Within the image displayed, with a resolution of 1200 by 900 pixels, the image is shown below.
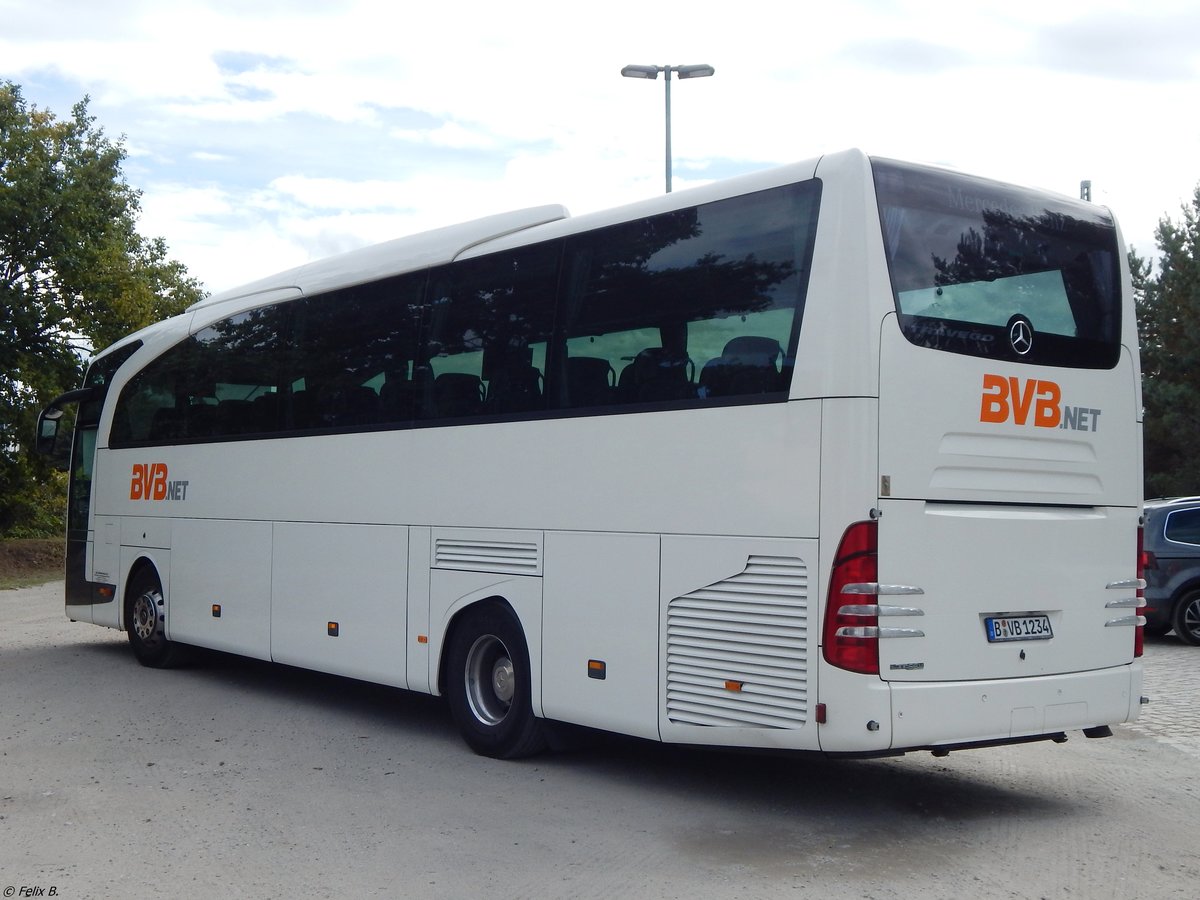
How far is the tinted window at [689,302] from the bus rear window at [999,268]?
554 mm

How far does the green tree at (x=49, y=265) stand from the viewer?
29938 mm

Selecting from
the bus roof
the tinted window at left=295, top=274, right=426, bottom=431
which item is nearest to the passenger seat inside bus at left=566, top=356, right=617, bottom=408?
the bus roof

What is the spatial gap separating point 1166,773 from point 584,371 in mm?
4690

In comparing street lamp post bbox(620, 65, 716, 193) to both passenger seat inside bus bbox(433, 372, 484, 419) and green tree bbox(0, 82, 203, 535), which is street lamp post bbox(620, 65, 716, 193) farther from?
passenger seat inside bus bbox(433, 372, 484, 419)

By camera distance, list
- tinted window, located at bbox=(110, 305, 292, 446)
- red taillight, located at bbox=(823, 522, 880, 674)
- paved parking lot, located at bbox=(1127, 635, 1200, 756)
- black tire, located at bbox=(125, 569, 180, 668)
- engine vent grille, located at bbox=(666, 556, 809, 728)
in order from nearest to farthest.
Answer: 1. red taillight, located at bbox=(823, 522, 880, 674)
2. engine vent grille, located at bbox=(666, 556, 809, 728)
3. paved parking lot, located at bbox=(1127, 635, 1200, 756)
4. tinted window, located at bbox=(110, 305, 292, 446)
5. black tire, located at bbox=(125, 569, 180, 668)

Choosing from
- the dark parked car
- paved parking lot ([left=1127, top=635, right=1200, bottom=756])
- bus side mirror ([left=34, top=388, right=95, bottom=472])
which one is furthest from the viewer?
the dark parked car

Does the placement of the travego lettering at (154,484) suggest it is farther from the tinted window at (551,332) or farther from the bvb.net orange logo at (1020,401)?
the bvb.net orange logo at (1020,401)

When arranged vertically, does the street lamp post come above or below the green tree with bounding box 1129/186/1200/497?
above

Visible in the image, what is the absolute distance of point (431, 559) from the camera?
32.6 ft

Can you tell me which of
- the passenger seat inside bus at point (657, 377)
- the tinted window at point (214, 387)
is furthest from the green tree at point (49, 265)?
the passenger seat inside bus at point (657, 377)

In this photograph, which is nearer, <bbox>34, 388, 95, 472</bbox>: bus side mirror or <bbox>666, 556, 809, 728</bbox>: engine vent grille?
<bbox>666, 556, 809, 728</bbox>: engine vent grille

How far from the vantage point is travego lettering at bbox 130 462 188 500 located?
542 inches

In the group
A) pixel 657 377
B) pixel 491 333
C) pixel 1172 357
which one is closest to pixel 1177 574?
pixel 491 333

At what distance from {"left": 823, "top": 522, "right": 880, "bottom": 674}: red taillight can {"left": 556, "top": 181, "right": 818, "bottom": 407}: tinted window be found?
92 centimetres
